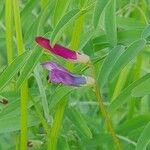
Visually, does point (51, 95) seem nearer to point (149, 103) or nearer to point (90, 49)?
point (90, 49)

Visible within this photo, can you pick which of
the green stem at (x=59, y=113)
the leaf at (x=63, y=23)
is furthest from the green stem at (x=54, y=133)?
the leaf at (x=63, y=23)

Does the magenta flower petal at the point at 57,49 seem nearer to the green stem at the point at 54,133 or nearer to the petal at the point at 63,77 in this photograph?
the petal at the point at 63,77

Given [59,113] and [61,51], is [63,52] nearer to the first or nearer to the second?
[61,51]

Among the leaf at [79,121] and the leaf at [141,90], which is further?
the leaf at [79,121]

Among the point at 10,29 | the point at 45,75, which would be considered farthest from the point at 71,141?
the point at 10,29

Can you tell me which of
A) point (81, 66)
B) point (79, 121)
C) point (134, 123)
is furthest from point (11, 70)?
point (134, 123)
